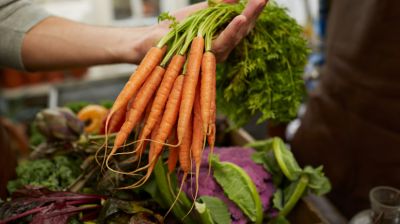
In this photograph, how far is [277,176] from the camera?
99cm

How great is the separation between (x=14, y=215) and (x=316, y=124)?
1.05m

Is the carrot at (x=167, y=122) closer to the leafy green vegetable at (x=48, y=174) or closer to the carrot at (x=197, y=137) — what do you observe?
the carrot at (x=197, y=137)

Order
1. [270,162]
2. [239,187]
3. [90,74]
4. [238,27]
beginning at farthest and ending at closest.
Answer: [90,74] → [270,162] → [239,187] → [238,27]

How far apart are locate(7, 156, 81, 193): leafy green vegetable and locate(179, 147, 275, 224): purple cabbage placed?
320mm

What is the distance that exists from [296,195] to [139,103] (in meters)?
0.48

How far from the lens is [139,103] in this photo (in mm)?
775

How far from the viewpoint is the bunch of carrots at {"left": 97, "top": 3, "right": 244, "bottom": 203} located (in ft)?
2.51

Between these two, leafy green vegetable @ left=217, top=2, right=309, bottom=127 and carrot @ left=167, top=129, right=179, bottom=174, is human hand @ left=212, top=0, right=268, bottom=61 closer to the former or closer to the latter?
leafy green vegetable @ left=217, top=2, right=309, bottom=127

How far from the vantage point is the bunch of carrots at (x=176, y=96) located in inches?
30.1

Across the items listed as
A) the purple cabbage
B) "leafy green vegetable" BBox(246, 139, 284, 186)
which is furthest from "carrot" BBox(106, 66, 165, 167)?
"leafy green vegetable" BBox(246, 139, 284, 186)

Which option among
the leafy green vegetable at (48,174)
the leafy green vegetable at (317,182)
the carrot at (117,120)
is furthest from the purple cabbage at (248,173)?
the leafy green vegetable at (48,174)

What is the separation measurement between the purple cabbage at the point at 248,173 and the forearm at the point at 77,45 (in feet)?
1.20

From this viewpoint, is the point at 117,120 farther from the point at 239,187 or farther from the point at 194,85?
the point at 239,187

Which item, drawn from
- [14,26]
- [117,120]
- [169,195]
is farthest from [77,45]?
[169,195]
